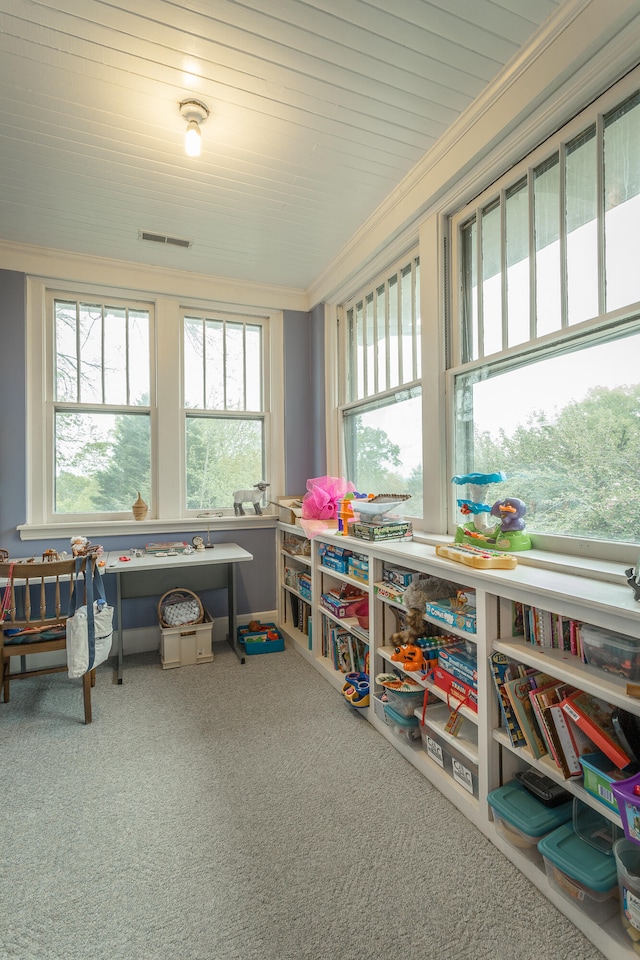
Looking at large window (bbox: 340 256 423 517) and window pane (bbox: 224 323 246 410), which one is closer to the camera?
large window (bbox: 340 256 423 517)

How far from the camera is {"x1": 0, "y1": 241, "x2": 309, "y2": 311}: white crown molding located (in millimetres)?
3153

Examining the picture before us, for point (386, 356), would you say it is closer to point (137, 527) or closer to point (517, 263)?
point (517, 263)

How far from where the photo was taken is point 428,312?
96.9 inches

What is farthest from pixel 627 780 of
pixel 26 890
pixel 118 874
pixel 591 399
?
pixel 26 890

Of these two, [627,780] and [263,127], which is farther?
[263,127]

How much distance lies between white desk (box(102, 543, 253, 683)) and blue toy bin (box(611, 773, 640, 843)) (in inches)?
89.9

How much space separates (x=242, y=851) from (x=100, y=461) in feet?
8.95

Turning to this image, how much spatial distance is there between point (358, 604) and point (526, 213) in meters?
2.11

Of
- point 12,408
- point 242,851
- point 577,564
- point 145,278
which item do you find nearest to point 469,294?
point 577,564

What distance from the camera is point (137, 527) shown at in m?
3.43

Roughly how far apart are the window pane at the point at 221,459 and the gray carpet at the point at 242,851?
1.72 m

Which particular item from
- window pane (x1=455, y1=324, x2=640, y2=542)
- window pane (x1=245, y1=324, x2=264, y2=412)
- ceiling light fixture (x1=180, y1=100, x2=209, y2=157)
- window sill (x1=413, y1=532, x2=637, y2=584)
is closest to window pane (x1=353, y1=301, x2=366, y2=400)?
window pane (x1=245, y1=324, x2=264, y2=412)

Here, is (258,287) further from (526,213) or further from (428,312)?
(526,213)

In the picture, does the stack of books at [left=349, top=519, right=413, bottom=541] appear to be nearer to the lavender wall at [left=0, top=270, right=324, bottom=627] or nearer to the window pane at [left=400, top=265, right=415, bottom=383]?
the window pane at [left=400, top=265, right=415, bottom=383]
